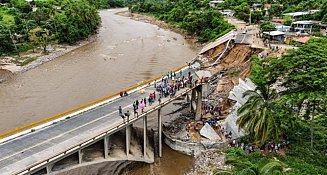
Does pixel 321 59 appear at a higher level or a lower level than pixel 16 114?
higher

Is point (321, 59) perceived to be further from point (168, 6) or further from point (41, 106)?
point (168, 6)

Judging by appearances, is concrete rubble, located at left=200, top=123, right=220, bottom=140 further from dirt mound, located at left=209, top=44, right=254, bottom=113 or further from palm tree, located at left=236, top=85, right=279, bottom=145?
dirt mound, located at left=209, top=44, right=254, bottom=113

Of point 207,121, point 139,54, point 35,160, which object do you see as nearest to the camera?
point 35,160

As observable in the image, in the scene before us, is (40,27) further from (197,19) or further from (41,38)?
(197,19)

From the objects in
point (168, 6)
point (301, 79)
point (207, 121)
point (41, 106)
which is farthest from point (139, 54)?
point (168, 6)

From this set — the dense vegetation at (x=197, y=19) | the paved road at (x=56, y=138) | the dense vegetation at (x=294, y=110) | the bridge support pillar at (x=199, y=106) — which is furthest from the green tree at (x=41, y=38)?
the dense vegetation at (x=294, y=110)

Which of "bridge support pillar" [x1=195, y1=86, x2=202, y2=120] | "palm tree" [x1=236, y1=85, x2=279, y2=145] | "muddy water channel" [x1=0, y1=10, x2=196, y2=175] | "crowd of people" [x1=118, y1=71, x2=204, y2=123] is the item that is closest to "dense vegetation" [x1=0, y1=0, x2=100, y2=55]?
"muddy water channel" [x1=0, y1=10, x2=196, y2=175]
